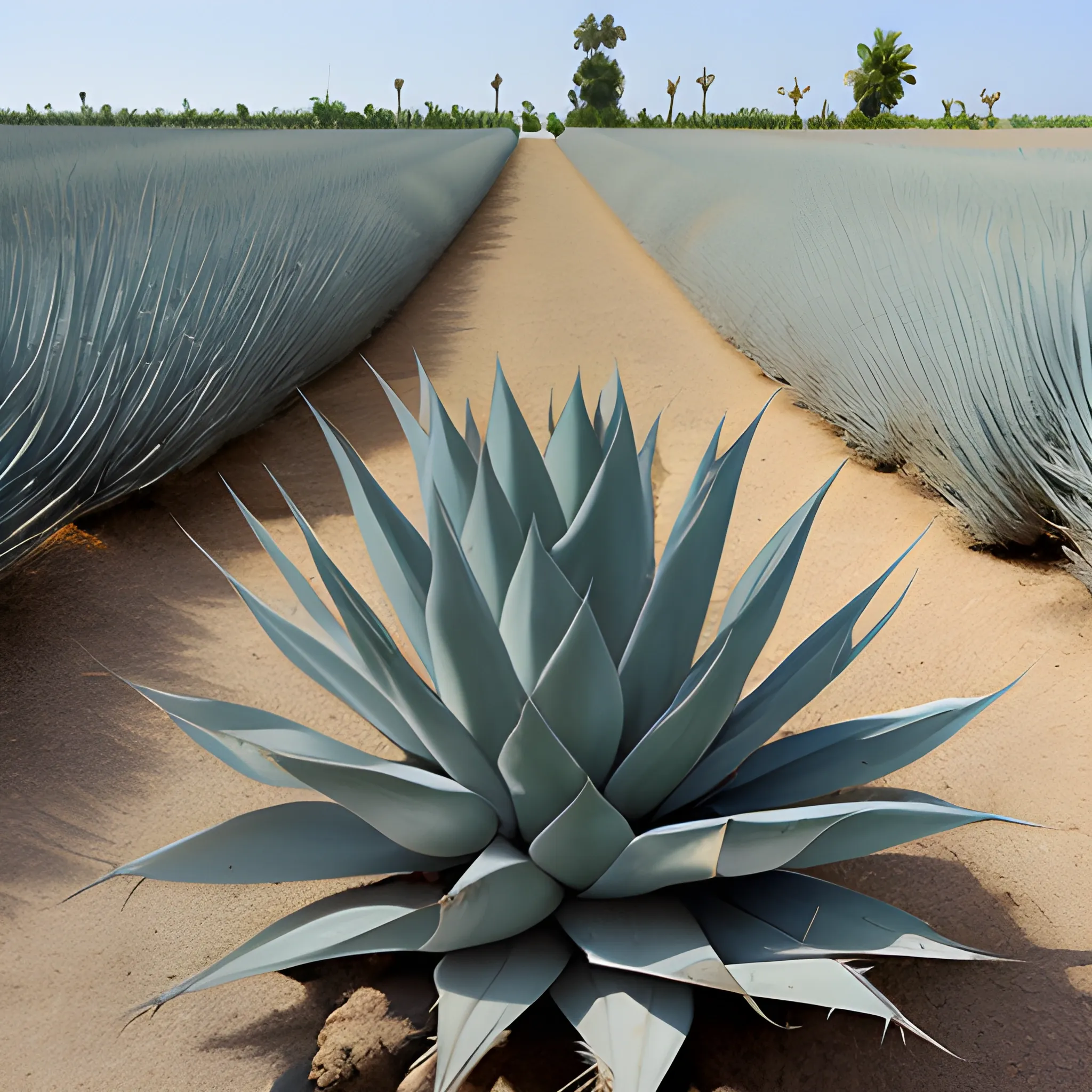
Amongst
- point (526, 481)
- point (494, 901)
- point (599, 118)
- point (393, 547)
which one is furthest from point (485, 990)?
point (599, 118)

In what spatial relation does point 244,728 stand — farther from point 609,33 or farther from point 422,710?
point 609,33

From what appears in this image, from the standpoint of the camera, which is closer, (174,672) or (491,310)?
(174,672)

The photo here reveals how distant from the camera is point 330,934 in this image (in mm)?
1434

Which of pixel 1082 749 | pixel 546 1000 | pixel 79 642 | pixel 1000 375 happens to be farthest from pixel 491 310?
pixel 546 1000

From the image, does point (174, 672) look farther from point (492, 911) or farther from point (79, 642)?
point (492, 911)

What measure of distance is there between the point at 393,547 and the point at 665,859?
765 mm

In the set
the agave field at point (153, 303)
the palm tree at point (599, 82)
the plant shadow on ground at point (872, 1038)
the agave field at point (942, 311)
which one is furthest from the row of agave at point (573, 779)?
the palm tree at point (599, 82)

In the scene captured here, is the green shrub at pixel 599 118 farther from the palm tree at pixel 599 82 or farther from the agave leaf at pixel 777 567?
the agave leaf at pixel 777 567

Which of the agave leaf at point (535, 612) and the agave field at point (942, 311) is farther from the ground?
the agave leaf at point (535, 612)

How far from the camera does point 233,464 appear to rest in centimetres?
471

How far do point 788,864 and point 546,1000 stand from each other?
491 millimetres

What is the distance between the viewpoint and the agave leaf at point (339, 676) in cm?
177

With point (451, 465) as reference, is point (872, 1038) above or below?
below

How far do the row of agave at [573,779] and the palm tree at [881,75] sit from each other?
55667mm
